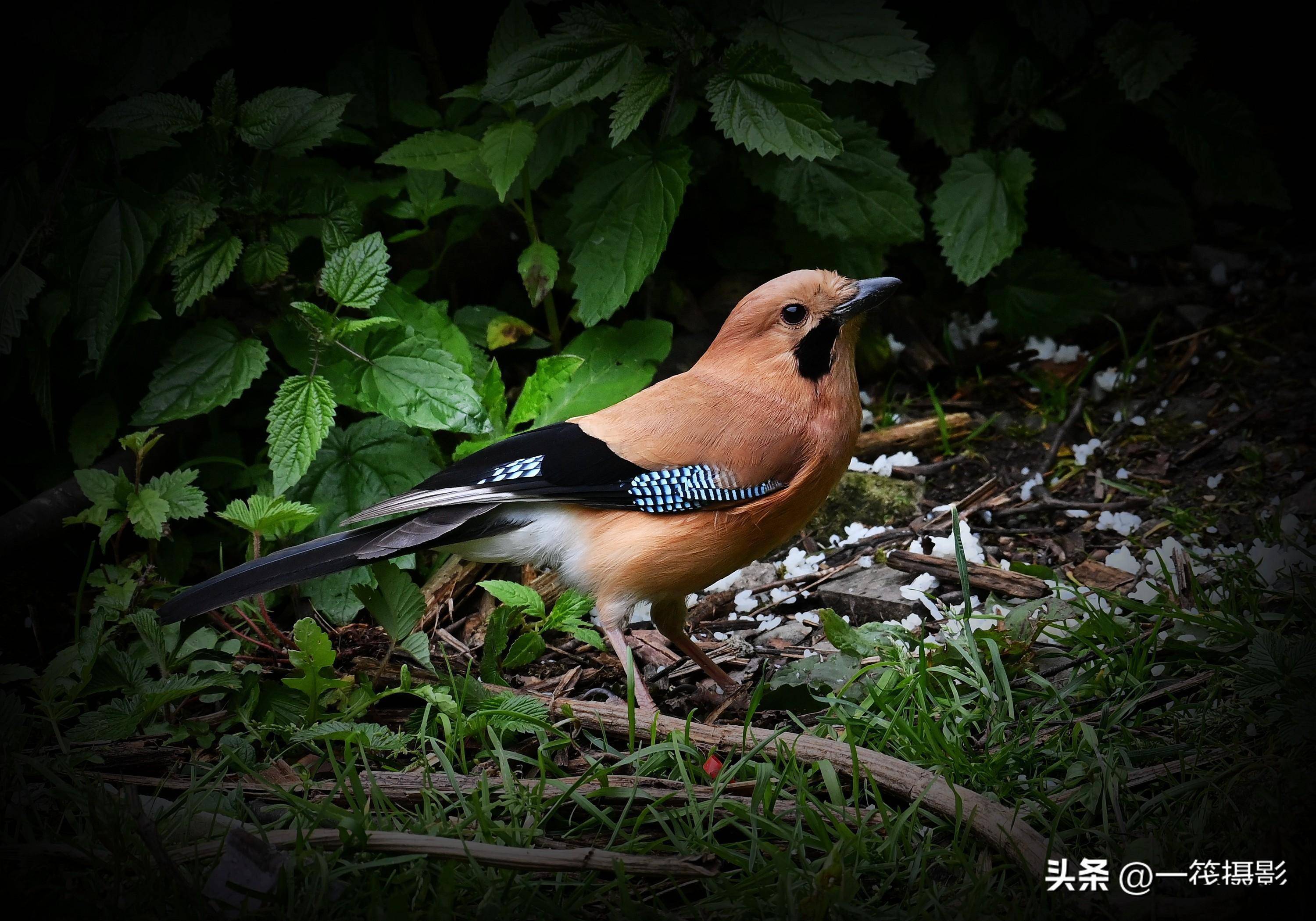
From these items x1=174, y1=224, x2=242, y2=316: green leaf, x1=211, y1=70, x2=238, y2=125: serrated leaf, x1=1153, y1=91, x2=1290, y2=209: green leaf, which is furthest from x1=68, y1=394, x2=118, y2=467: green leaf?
x1=1153, y1=91, x2=1290, y2=209: green leaf

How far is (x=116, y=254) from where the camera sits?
3.88 m

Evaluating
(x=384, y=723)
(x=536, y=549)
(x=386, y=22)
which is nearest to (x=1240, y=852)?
(x=536, y=549)

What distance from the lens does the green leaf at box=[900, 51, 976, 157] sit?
4.92m

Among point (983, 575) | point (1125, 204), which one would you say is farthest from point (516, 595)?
point (1125, 204)

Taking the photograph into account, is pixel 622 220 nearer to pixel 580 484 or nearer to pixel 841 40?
pixel 841 40

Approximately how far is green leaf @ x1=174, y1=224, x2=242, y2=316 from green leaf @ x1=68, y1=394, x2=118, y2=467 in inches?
24.4

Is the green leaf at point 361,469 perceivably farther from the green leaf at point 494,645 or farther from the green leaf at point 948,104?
the green leaf at point 948,104

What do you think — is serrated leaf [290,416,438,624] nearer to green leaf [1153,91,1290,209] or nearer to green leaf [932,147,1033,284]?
green leaf [932,147,1033,284]

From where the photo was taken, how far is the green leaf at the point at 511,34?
4059 millimetres

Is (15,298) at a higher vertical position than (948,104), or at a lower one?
lower

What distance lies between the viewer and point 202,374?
395 centimetres

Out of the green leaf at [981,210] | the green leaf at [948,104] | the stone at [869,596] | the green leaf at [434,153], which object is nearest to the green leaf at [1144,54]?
the green leaf at [981,210]

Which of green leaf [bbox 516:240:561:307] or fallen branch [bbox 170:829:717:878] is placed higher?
green leaf [bbox 516:240:561:307]

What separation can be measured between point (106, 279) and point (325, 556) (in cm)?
144
